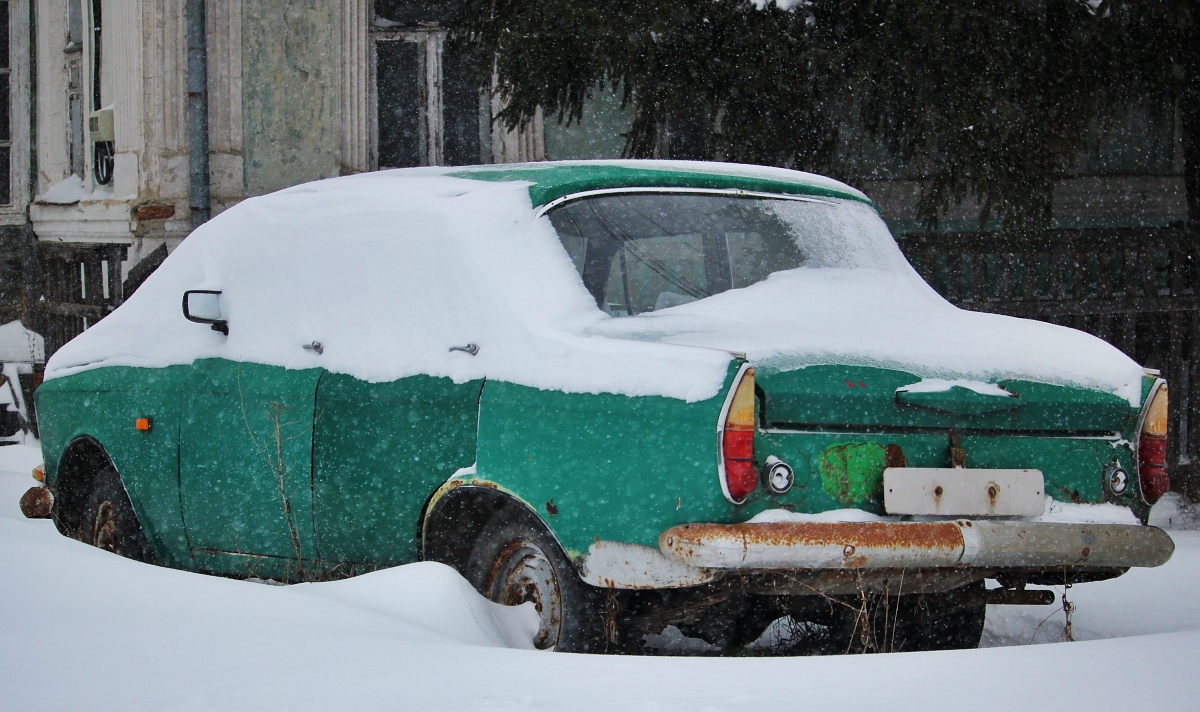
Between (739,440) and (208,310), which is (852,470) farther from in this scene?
(208,310)

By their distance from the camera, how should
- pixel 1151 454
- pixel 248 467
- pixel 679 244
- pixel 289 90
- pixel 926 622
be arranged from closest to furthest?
pixel 1151 454
pixel 679 244
pixel 926 622
pixel 248 467
pixel 289 90

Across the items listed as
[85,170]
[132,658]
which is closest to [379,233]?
[132,658]

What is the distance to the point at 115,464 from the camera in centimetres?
577

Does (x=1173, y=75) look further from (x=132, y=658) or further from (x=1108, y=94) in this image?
(x=132, y=658)

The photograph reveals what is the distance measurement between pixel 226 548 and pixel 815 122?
5285mm

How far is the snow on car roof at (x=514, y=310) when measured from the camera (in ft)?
13.3

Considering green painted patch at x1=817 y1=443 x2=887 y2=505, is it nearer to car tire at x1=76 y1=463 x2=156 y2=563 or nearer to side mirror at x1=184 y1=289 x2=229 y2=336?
side mirror at x1=184 y1=289 x2=229 y2=336

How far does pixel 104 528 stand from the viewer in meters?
6.01

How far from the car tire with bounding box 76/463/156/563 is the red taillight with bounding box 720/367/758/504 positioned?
295cm

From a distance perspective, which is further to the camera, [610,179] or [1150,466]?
[610,179]

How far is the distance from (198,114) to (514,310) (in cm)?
846

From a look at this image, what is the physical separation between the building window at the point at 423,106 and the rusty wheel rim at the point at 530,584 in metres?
8.67

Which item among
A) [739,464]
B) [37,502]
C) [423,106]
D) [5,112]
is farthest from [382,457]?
[5,112]

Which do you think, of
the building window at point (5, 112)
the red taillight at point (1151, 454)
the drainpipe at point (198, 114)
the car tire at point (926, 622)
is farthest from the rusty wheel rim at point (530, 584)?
the building window at point (5, 112)
